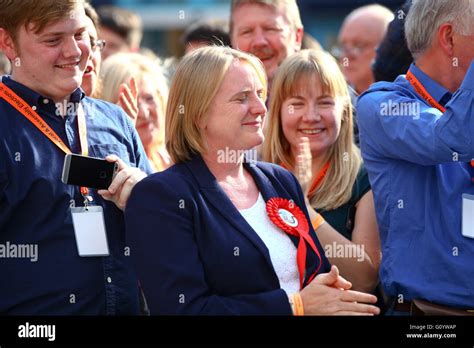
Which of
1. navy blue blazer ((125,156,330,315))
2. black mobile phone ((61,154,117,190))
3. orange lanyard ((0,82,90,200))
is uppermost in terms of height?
orange lanyard ((0,82,90,200))

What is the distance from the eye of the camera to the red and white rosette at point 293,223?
10.5ft

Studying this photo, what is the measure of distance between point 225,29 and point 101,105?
3.50 meters

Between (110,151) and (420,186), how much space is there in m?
1.21

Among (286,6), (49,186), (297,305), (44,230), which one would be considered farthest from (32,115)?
(286,6)

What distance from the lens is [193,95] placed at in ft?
10.5

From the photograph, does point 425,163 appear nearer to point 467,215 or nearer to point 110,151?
point 467,215

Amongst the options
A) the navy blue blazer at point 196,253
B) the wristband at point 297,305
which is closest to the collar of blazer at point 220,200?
the navy blue blazer at point 196,253

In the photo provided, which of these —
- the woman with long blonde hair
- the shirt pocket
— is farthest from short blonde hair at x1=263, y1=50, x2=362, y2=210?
the shirt pocket

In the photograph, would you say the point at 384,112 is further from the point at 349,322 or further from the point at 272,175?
the point at 349,322

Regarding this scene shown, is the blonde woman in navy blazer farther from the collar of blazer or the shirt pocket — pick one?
the shirt pocket

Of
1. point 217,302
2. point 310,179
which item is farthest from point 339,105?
point 217,302

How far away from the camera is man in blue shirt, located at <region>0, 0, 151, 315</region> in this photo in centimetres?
323

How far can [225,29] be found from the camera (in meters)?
7.00

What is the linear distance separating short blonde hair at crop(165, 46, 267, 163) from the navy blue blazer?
16cm
